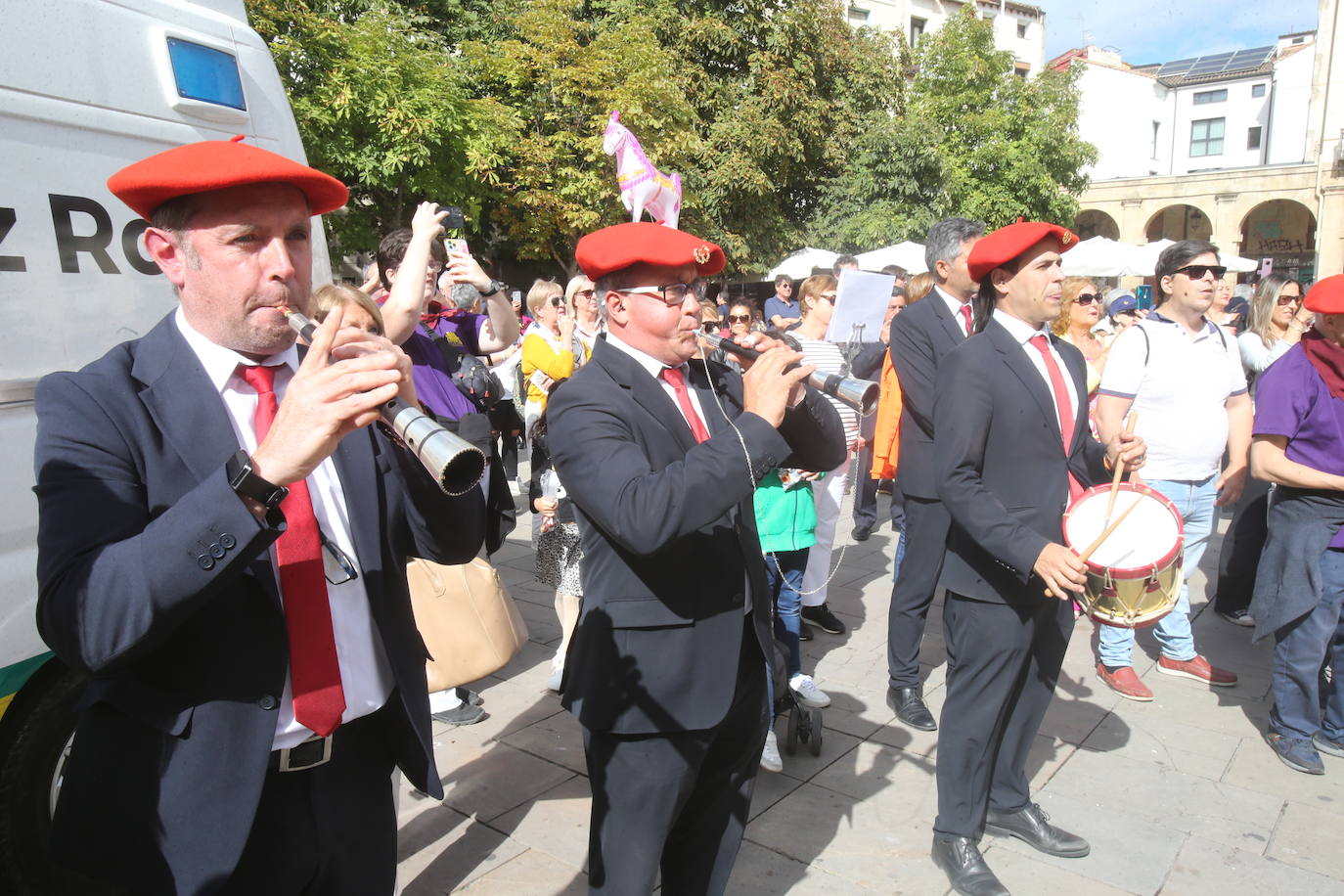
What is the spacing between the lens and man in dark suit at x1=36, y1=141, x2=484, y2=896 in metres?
1.33

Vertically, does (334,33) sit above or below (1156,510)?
above

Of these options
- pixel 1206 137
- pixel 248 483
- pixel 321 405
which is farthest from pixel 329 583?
pixel 1206 137

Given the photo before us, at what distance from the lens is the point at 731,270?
21.3m

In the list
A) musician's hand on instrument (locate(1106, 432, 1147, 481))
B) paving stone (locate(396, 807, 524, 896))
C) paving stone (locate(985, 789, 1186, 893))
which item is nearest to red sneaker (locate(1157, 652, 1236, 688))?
paving stone (locate(985, 789, 1186, 893))

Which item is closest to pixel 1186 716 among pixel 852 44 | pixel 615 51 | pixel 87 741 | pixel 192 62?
pixel 87 741

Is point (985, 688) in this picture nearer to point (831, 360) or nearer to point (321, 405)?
point (321, 405)

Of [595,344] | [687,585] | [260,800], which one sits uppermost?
[595,344]

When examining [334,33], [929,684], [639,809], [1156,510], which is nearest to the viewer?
[639,809]

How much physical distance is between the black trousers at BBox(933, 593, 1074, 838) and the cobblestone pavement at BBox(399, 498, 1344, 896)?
322mm

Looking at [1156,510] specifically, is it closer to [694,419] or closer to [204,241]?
[694,419]

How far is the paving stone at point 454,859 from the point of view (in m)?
3.00

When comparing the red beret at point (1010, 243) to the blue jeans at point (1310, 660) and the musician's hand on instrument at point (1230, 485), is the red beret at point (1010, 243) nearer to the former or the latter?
the blue jeans at point (1310, 660)

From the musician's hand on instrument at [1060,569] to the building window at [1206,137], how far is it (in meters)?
48.0

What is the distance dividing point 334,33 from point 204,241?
1224 cm
